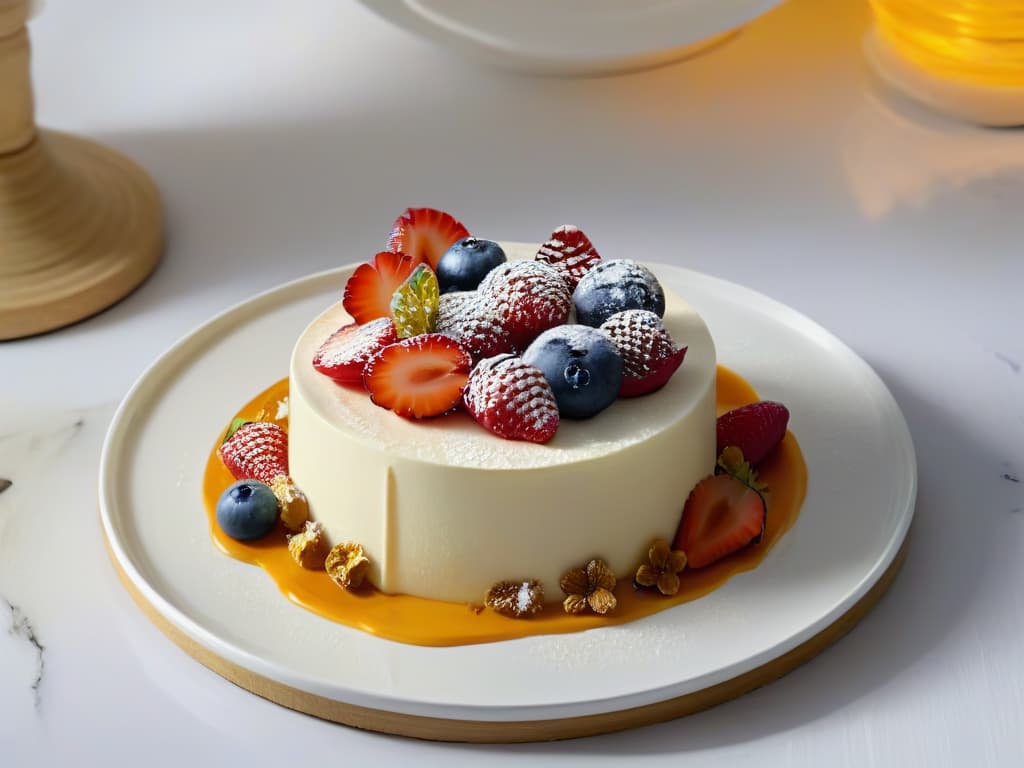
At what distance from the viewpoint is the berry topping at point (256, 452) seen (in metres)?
1.96

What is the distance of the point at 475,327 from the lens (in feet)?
5.93

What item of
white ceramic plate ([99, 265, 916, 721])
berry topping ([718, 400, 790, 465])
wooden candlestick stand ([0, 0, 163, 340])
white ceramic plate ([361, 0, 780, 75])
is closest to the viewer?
white ceramic plate ([99, 265, 916, 721])

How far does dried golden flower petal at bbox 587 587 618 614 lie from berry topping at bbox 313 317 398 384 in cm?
40

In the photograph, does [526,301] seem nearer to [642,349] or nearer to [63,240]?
[642,349]

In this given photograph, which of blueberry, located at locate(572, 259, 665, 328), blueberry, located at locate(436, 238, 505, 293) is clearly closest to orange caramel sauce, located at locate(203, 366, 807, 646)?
blueberry, located at locate(572, 259, 665, 328)

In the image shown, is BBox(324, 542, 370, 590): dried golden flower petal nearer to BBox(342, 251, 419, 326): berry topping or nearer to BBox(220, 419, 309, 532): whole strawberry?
BBox(220, 419, 309, 532): whole strawberry

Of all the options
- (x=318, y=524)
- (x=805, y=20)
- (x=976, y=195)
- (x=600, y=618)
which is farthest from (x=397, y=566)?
(x=805, y=20)

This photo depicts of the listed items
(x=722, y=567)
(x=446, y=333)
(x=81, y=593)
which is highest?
(x=446, y=333)

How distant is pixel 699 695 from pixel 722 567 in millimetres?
204

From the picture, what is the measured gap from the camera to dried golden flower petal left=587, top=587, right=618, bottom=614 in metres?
1.71

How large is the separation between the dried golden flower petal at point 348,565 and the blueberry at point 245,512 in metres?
0.10

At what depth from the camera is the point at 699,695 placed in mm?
1626

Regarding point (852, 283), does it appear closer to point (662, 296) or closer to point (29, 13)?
point (662, 296)

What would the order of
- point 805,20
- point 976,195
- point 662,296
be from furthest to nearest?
1. point 805,20
2. point 976,195
3. point 662,296
